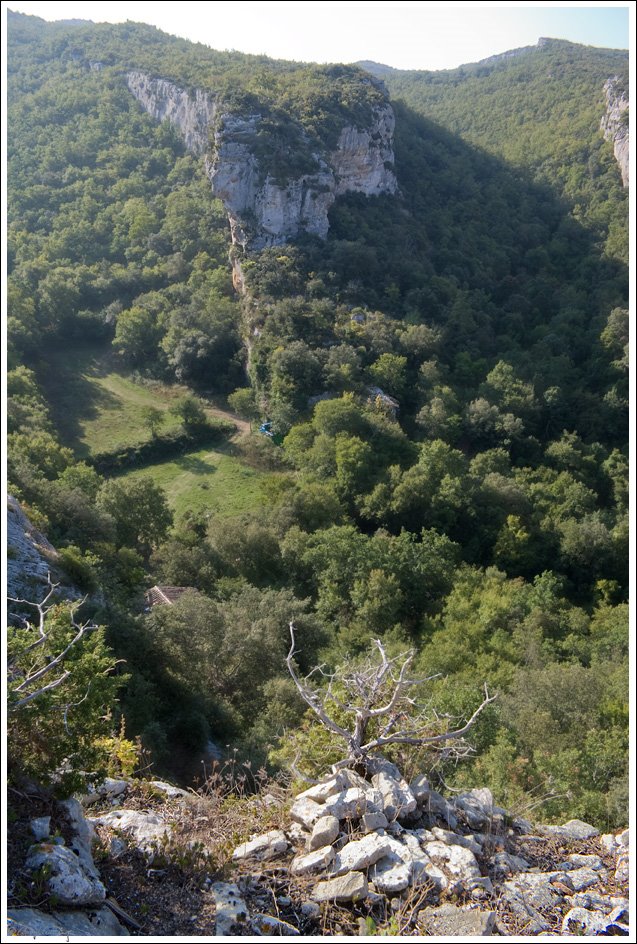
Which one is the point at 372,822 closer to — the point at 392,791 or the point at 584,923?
the point at 392,791

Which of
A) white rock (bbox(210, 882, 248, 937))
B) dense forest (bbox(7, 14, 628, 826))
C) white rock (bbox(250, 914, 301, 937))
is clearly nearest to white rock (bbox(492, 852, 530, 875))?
dense forest (bbox(7, 14, 628, 826))

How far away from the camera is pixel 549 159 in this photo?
201 ft

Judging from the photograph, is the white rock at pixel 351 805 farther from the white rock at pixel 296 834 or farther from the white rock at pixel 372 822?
the white rock at pixel 296 834

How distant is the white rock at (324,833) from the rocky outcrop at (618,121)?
5950 cm

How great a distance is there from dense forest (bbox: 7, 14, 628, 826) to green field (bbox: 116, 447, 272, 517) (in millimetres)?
393

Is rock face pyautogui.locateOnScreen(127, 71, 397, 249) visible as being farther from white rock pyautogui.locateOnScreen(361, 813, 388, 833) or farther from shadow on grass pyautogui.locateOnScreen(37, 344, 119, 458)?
white rock pyautogui.locateOnScreen(361, 813, 388, 833)

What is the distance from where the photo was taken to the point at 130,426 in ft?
121

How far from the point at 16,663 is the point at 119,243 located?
49509 mm

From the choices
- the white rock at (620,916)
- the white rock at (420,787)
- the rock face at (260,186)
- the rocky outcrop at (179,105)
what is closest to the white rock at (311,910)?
the white rock at (420,787)

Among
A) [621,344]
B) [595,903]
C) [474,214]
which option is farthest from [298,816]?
[474,214]

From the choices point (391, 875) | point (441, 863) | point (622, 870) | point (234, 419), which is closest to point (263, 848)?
point (391, 875)

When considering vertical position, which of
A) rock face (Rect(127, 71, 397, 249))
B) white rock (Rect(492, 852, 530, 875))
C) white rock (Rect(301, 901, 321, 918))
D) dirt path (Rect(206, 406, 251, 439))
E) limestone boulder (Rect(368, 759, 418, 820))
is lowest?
dirt path (Rect(206, 406, 251, 439))

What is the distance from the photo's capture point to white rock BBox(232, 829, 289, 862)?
21.1ft

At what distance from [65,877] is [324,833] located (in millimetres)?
2432
